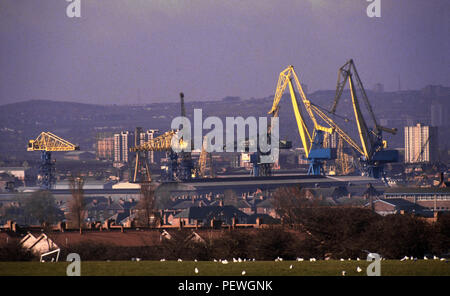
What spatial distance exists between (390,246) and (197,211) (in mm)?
40124

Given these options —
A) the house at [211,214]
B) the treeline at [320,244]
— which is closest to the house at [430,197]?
the house at [211,214]

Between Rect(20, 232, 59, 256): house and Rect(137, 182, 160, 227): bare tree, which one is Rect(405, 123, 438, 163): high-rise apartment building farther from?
Rect(20, 232, 59, 256): house

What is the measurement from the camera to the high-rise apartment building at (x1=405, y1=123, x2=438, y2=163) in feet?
570

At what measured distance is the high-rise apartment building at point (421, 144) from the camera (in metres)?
174

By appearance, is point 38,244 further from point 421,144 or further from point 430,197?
point 421,144

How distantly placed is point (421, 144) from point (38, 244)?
153m

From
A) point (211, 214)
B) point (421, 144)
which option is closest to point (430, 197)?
point (211, 214)

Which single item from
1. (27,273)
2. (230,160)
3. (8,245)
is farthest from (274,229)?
(230,160)

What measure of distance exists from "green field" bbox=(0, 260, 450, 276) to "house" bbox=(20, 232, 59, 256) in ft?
38.7

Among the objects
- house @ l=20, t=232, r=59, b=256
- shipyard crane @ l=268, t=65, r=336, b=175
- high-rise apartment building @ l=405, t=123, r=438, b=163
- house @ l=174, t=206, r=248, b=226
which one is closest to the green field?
house @ l=20, t=232, r=59, b=256

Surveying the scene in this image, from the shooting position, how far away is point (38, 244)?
3088 centimetres

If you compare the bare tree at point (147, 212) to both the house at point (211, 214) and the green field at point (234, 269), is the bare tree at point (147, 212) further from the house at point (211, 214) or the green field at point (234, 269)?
the green field at point (234, 269)

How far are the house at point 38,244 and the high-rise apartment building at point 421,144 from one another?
140 m
